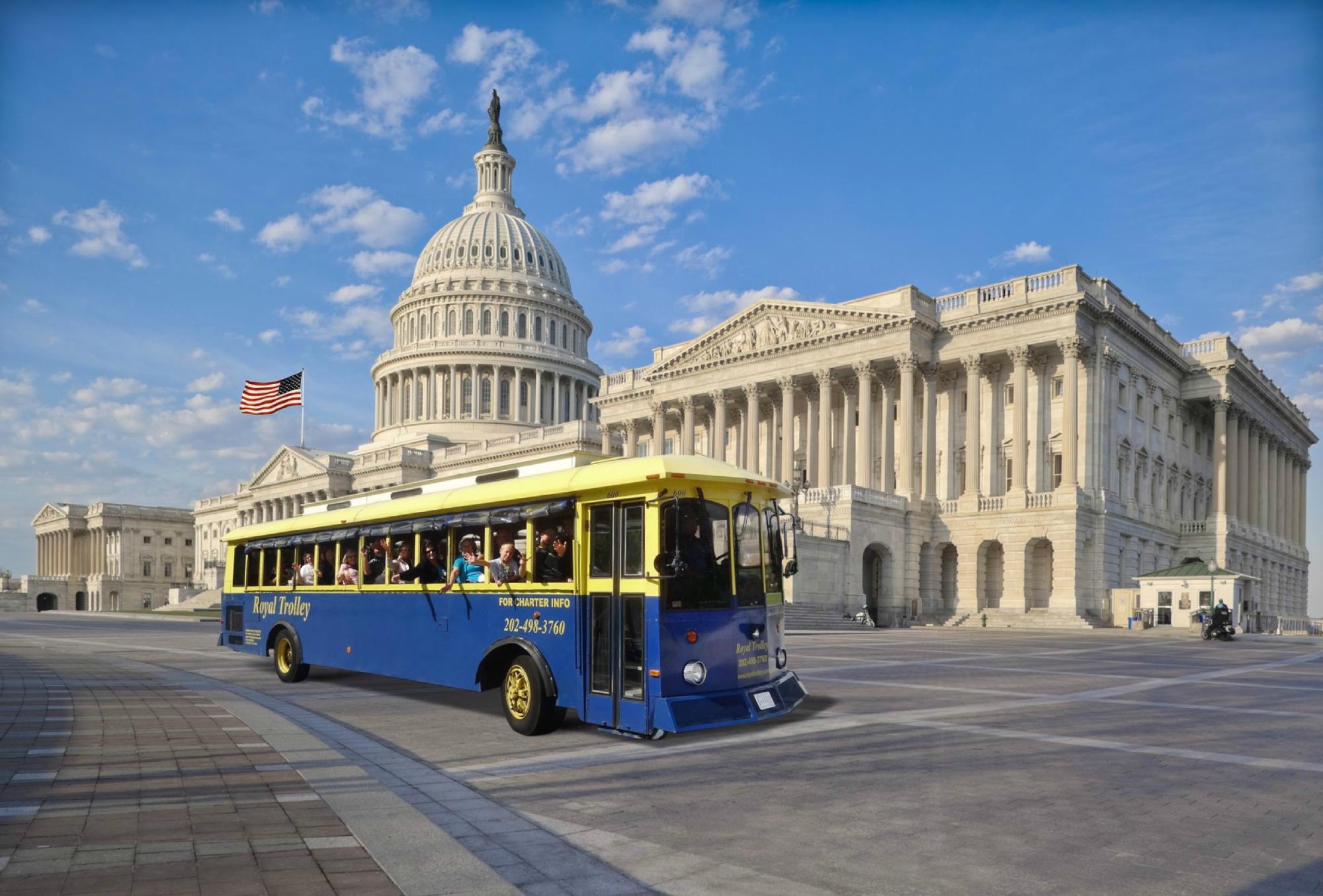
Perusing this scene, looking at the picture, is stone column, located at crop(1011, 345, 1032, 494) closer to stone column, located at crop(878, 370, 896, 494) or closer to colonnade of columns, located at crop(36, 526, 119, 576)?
stone column, located at crop(878, 370, 896, 494)

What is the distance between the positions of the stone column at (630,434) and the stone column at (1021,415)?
32.3 metres

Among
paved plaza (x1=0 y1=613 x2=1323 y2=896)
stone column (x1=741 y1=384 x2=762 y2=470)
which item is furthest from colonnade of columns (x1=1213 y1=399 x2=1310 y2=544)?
paved plaza (x1=0 y1=613 x2=1323 y2=896)

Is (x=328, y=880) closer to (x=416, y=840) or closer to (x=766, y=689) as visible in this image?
(x=416, y=840)

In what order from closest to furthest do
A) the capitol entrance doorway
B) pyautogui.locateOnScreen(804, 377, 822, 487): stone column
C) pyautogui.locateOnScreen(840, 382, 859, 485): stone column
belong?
the capitol entrance doorway
pyautogui.locateOnScreen(840, 382, 859, 485): stone column
pyautogui.locateOnScreen(804, 377, 822, 487): stone column

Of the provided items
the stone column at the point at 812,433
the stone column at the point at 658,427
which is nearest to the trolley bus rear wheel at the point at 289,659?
the stone column at the point at 812,433

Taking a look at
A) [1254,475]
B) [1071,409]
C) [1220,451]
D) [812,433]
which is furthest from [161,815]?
[1254,475]

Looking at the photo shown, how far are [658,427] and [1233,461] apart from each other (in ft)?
138

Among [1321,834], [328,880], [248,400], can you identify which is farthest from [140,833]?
[248,400]

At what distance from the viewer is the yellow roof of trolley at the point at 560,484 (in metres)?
12.1

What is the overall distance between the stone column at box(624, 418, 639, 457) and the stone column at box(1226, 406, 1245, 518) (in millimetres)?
43758

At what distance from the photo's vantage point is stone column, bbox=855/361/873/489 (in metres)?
62.2

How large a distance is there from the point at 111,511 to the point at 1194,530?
480 feet

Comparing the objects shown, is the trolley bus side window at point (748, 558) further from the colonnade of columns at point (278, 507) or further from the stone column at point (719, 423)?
the colonnade of columns at point (278, 507)

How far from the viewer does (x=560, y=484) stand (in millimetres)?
13078
